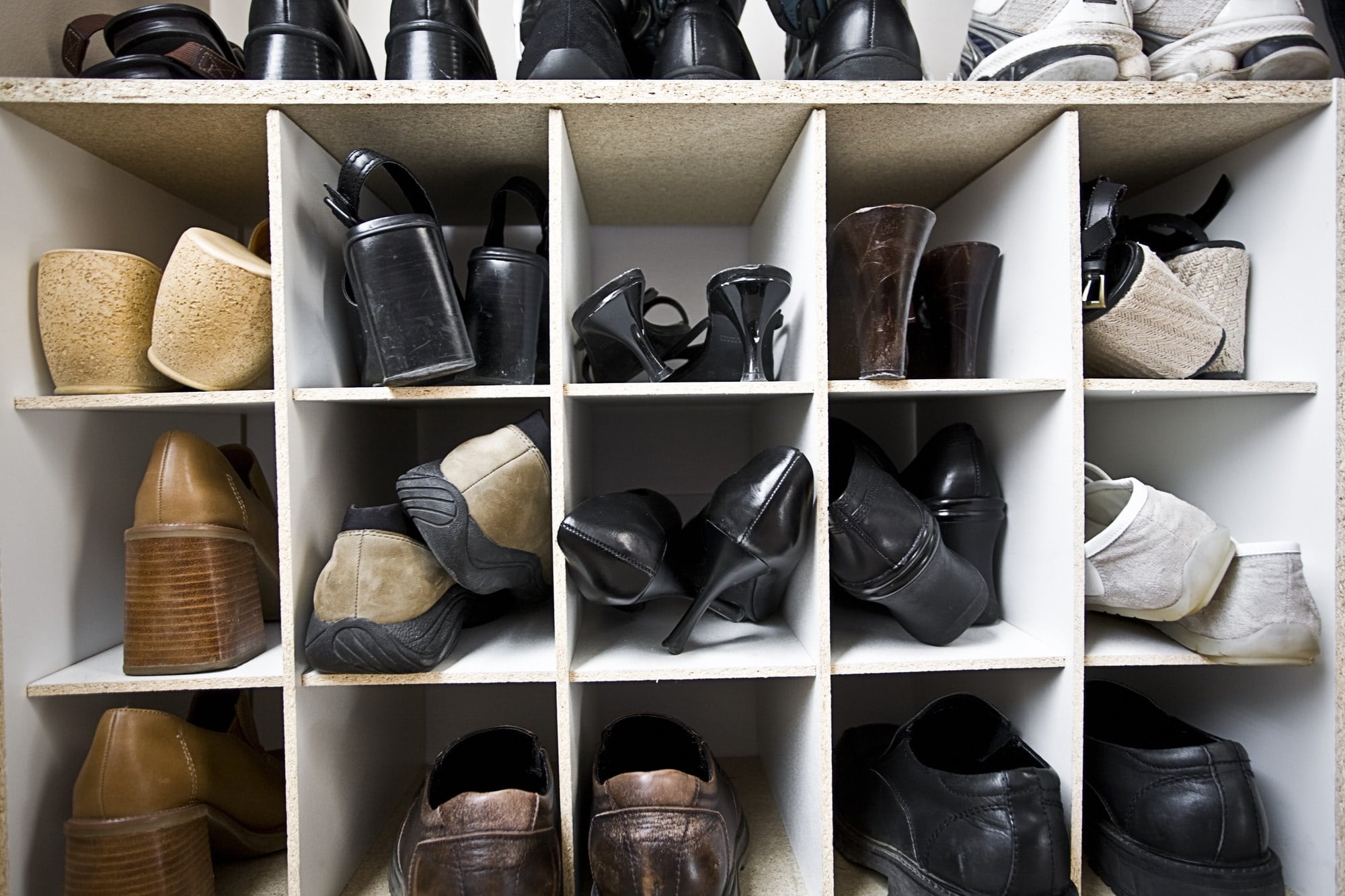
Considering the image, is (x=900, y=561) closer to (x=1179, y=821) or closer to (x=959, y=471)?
(x=959, y=471)

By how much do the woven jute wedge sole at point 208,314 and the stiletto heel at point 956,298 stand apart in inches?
36.6

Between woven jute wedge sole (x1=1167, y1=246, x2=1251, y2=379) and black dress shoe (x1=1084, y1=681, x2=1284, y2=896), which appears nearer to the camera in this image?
black dress shoe (x1=1084, y1=681, x2=1284, y2=896)

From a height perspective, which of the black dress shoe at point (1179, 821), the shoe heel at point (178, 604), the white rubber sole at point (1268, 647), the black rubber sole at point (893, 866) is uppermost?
the shoe heel at point (178, 604)

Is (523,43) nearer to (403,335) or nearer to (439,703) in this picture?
(403,335)

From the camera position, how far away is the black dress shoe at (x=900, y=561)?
2.86 feet

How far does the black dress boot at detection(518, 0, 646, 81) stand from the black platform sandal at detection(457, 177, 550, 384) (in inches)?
9.5

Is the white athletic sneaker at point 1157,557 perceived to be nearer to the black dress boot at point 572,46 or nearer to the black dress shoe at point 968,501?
the black dress shoe at point 968,501

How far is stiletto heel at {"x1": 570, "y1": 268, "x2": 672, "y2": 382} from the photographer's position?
891 millimetres

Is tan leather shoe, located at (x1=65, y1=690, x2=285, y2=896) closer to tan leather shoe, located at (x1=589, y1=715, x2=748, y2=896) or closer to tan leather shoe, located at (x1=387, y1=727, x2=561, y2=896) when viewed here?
tan leather shoe, located at (x1=387, y1=727, x2=561, y2=896)

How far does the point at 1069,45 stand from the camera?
2.93 feet

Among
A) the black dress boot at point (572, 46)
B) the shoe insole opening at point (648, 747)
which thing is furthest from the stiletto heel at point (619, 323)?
the shoe insole opening at point (648, 747)

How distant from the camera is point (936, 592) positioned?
0.89 meters

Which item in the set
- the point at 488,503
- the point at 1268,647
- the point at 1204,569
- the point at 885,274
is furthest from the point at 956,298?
the point at 488,503

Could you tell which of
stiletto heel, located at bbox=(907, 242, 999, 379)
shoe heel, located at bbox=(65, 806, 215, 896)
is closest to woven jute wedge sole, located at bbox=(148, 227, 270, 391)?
shoe heel, located at bbox=(65, 806, 215, 896)
